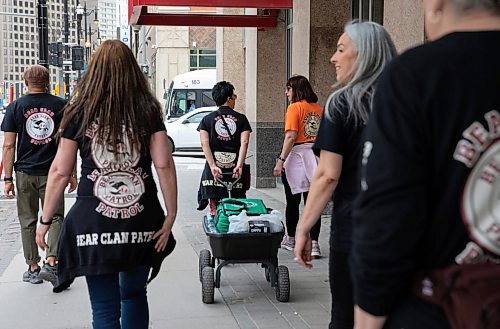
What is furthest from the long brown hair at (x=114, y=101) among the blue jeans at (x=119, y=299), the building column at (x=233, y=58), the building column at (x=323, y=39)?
the building column at (x=233, y=58)

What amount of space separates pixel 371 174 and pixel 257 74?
40.9 ft

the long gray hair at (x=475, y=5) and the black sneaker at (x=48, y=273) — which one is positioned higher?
the long gray hair at (x=475, y=5)

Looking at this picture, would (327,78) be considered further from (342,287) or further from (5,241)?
(342,287)

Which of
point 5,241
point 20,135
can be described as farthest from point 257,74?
point 20,135

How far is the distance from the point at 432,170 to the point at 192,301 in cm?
446

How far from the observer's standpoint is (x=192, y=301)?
6027 millimetres

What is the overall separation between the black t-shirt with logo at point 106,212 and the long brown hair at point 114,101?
38 mm

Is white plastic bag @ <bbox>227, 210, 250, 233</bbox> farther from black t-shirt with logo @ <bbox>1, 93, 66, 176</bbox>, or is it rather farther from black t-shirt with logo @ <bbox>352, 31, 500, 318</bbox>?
black t-shirt with logo @ <bbox>352, 31, 500, 318</bbox>

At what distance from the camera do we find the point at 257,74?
14164 mm

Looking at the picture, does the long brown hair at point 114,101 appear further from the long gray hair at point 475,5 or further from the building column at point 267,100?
the building column at point 267,100

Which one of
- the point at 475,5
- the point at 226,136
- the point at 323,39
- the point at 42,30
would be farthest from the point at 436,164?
the point at 42,30

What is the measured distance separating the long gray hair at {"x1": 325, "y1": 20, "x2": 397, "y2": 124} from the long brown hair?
3.49 ft

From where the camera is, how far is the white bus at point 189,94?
28797mm

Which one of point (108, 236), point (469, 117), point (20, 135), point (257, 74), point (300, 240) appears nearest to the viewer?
point (469, 117)
